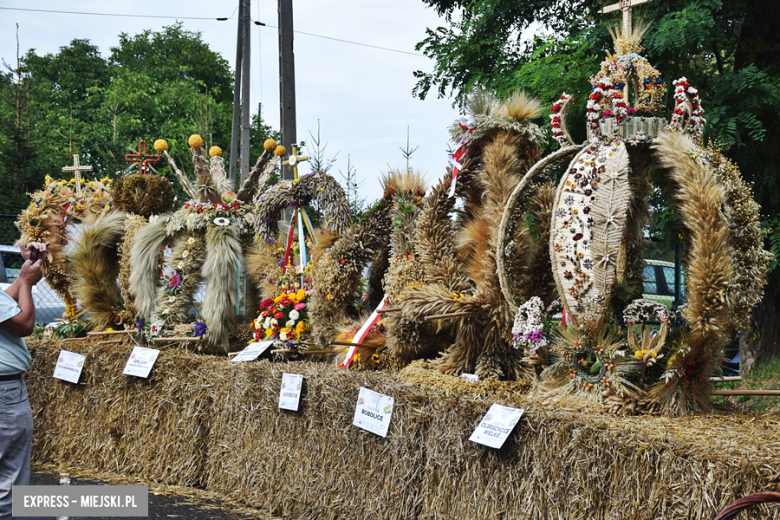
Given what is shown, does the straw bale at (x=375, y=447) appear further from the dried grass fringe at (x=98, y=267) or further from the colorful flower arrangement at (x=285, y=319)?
the dried grass fringe at (x=98, y=267)

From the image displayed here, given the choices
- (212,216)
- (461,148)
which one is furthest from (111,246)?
(461,148)

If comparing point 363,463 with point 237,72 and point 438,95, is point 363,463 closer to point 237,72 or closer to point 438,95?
point 438,95

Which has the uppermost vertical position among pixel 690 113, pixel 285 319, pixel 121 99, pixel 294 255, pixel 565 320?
pixel 121 99

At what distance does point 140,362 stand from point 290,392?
1.53m

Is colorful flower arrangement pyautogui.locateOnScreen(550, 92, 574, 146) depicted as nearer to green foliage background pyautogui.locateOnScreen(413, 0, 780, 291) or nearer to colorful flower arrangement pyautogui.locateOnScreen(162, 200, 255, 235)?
green foliage background pyautogui.locateOnScreen(413, 0, 780, 291)

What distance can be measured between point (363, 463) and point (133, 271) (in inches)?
112

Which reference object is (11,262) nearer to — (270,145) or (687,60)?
(270,145)

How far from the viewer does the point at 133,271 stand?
5.68 meters

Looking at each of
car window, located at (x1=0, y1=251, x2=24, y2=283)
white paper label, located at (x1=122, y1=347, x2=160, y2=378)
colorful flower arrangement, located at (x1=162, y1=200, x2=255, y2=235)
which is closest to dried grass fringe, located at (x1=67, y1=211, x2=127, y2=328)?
colorful flower arrangement, located at (x1=162, y1=200, x2=255, y2=235)

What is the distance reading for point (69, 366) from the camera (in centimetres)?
554

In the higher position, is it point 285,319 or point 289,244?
point 289,244

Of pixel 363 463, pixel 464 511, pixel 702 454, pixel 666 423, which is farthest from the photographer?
pixel 363 463

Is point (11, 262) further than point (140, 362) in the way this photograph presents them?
Yes

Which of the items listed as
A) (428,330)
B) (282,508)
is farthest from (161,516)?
(428,330)
